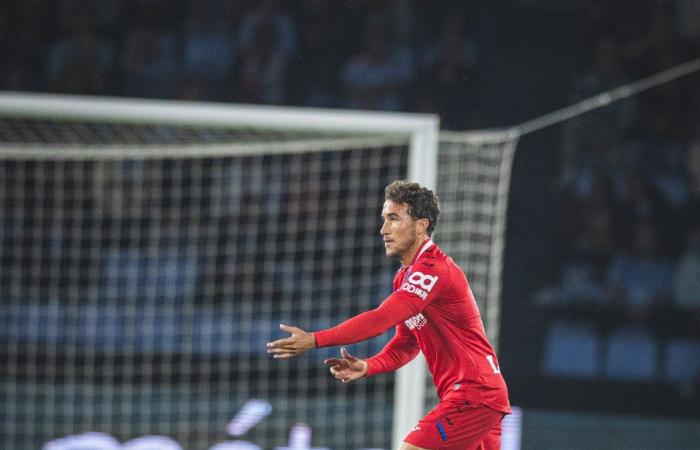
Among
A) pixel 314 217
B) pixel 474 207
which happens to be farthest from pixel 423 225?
pixel 314 217

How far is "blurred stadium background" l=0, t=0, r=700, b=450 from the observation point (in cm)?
579

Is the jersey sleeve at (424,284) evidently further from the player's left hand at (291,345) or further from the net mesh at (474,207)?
the net mesh at (474,207)

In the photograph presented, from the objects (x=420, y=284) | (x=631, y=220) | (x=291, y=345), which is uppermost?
(x=631, y=220)

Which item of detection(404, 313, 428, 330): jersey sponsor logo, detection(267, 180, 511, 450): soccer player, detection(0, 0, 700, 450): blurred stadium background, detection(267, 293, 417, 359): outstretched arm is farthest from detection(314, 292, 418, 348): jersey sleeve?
detection(0, 0, 700, 450): blurred stadium background

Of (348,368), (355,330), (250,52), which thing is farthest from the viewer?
(250,52)

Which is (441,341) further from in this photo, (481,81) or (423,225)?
(481,81)

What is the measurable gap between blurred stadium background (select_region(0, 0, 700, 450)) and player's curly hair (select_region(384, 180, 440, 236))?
1538 mm

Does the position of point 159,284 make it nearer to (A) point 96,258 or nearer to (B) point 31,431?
(A) point 96,258

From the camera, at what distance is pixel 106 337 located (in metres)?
6.23

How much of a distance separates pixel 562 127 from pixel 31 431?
4493mm

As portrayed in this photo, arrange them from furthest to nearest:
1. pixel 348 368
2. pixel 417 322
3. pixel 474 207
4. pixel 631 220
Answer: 1. pixel 631 220
2. pixel 474 207
3. pixel 417 322
4. pixel 348 368

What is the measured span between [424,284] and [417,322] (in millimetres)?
261

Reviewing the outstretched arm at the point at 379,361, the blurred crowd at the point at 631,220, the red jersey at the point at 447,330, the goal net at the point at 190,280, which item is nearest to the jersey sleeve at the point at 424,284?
the red jersey at the point at 447,330

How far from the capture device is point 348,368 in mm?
2979
